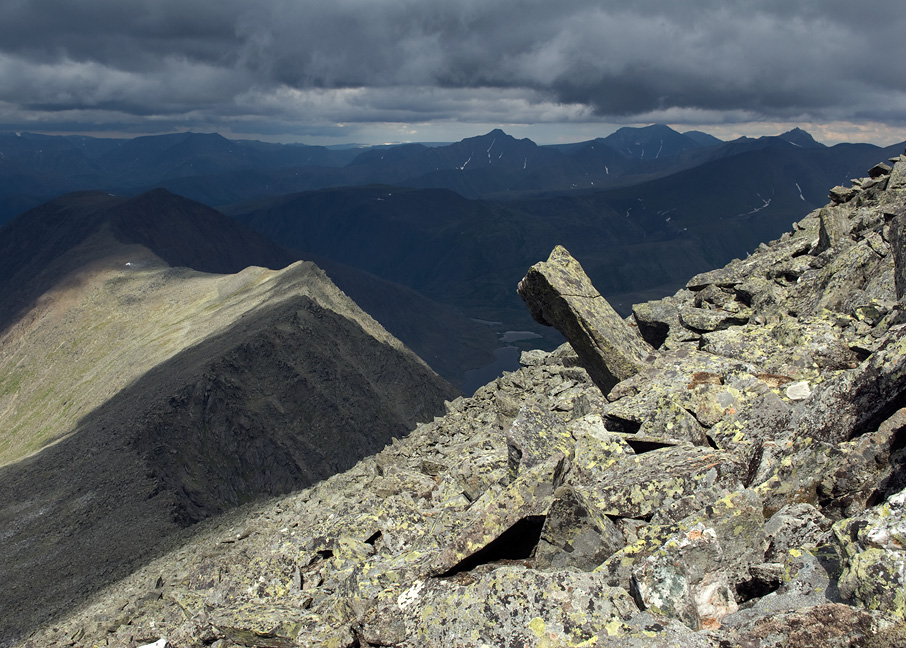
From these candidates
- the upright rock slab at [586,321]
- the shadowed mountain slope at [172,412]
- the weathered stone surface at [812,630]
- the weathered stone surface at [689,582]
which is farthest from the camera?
the shadowed mountain slope at [172,412]

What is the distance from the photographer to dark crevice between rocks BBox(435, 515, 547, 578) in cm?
848

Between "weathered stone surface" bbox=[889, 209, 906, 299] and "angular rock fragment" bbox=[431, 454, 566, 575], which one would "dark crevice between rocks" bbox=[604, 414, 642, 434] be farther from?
"weathered stone surface" bbox=[889, 209, 906, 299]

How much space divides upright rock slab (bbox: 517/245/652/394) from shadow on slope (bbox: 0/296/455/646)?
94.3ft

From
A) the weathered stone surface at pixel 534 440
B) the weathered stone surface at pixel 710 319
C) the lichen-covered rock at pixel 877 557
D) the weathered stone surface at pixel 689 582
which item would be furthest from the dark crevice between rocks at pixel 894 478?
the weathered stone surface at pixel 710 319

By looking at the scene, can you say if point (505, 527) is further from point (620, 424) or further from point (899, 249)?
point (899, 249)

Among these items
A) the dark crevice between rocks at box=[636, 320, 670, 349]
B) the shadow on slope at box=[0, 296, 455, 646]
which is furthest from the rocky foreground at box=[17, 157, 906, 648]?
the shadow on slope at box=[0, 296, 455, 646]

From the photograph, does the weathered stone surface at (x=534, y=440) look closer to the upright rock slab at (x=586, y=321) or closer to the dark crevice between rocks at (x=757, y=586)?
the dark crevice between rocks at (x=757, y=586)

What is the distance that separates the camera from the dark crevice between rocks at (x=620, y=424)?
39.7 ft

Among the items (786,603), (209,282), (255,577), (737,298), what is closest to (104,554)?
(255,577)

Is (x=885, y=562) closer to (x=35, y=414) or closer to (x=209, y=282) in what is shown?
(x=35, y=414)

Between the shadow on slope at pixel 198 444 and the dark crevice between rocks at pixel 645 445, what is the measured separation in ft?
104

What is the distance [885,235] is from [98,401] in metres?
83.8

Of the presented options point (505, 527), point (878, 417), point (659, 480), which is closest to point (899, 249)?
point (878, 417)

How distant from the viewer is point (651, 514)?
8758 millimetres
